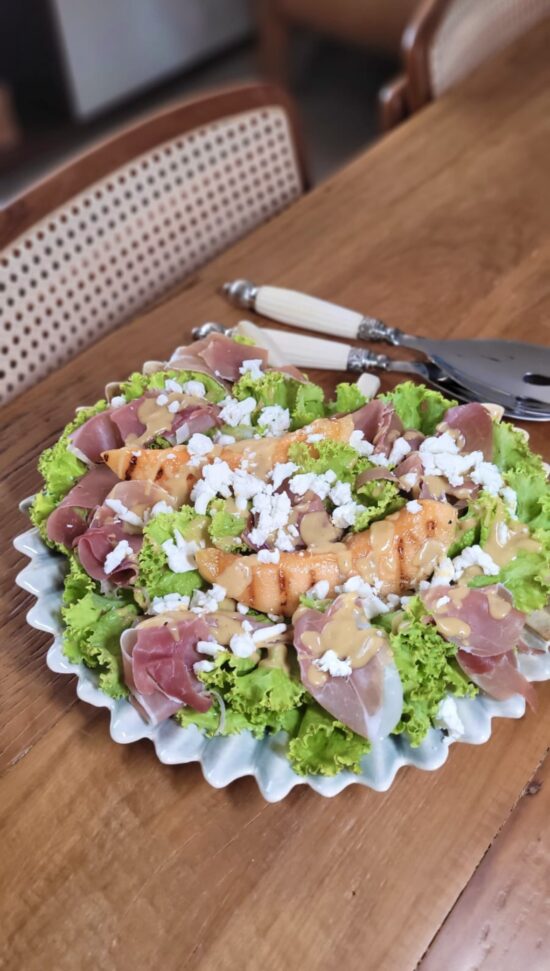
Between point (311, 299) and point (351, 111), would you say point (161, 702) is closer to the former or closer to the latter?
point (311, 299)

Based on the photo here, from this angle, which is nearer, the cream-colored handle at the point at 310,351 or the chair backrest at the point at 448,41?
the cream-colored handle at the point at 310,351

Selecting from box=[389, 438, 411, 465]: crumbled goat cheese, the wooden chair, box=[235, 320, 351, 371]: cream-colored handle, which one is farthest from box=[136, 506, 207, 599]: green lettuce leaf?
the wooden chair

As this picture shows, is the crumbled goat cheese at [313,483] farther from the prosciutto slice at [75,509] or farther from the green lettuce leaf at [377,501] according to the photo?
the prosciutto slice at [75,509]

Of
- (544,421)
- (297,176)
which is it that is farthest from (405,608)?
(297,176)

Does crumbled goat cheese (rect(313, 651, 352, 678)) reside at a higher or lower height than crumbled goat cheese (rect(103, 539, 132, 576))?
lower

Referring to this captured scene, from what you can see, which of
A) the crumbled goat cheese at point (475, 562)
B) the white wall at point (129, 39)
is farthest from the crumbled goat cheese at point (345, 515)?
the white wall at point (129, 39)

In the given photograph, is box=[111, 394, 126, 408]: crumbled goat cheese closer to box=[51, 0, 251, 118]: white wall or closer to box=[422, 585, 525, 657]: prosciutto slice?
box=[422, 585, 525, 657]: prosciutto slice
